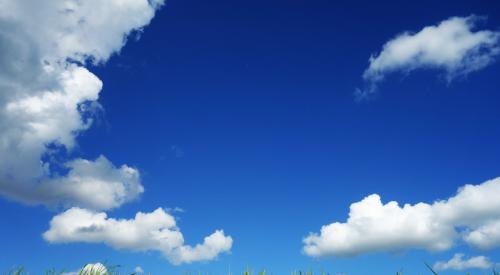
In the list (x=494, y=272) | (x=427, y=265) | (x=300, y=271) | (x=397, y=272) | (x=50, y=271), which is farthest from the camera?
(x=50, y=271)

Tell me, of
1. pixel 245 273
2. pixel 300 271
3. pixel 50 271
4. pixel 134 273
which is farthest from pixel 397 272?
pixel 50 271

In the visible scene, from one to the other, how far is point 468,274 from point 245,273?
17.7 ft

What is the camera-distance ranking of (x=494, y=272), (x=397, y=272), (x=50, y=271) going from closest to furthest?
(x=494, y=272), (x=397, y=272), (x=50, y=271)

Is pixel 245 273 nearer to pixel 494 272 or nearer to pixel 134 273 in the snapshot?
pixel 134 273

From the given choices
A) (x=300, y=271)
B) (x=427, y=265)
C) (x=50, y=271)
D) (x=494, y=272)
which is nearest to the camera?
(x=427, y=265)

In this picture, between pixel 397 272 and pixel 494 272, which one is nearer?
pixel 494 272

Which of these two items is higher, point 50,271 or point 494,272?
point 50,271

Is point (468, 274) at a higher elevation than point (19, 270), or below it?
below

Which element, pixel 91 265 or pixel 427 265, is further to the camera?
pixel 91 265

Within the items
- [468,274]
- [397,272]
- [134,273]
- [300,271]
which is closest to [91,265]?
[134,273]

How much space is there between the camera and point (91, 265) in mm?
14258

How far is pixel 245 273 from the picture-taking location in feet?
44.1

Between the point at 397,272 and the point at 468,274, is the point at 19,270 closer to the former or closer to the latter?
the point at 397,272

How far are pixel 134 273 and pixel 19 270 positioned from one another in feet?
10.5
